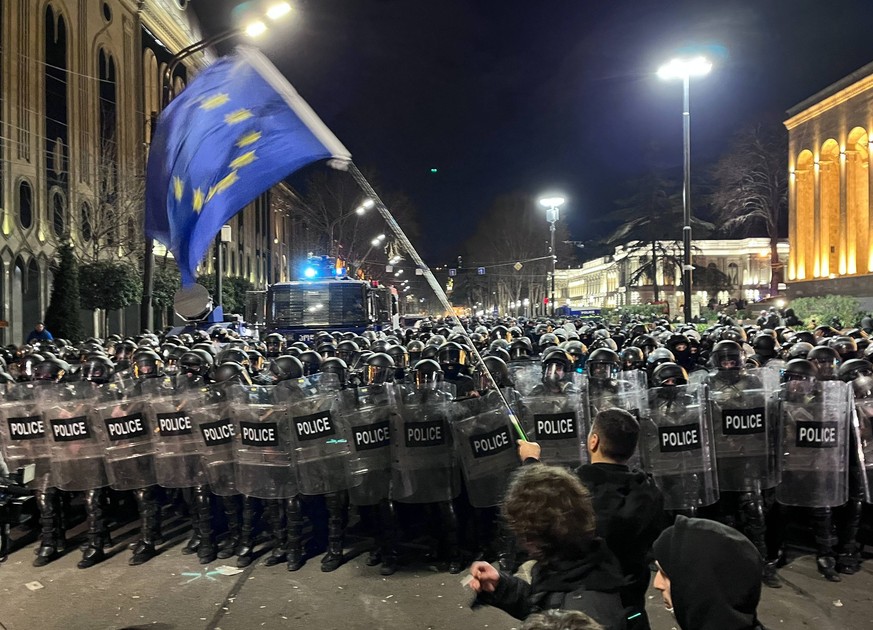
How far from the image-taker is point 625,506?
9.95 ft

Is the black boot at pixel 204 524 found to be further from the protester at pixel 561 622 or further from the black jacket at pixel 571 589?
the protester at pixel 561 622

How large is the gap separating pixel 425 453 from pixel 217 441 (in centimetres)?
180

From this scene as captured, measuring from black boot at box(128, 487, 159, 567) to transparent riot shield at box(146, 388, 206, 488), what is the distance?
1.24 ft

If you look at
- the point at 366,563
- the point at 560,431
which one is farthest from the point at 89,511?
the point at 560,431

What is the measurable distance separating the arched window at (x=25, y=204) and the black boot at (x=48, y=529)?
20804 mm

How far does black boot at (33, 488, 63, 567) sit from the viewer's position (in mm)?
6453

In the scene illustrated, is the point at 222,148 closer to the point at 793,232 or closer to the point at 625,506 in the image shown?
the point at 625,506

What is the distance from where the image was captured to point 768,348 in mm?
9000

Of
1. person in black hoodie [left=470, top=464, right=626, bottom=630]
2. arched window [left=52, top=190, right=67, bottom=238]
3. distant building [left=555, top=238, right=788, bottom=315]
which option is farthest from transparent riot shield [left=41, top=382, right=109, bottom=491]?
distant building [left=555, top=238, right=788, bottom=315]

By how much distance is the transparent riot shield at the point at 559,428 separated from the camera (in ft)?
18.1

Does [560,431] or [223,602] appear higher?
[560,431]

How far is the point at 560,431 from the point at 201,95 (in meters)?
3.74

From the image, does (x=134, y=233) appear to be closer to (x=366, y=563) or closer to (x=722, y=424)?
(x=366, y=563)

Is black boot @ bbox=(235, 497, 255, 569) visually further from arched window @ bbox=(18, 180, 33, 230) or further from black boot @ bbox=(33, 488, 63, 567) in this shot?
arched window @ bbox=(18, 180, 33, 230)
